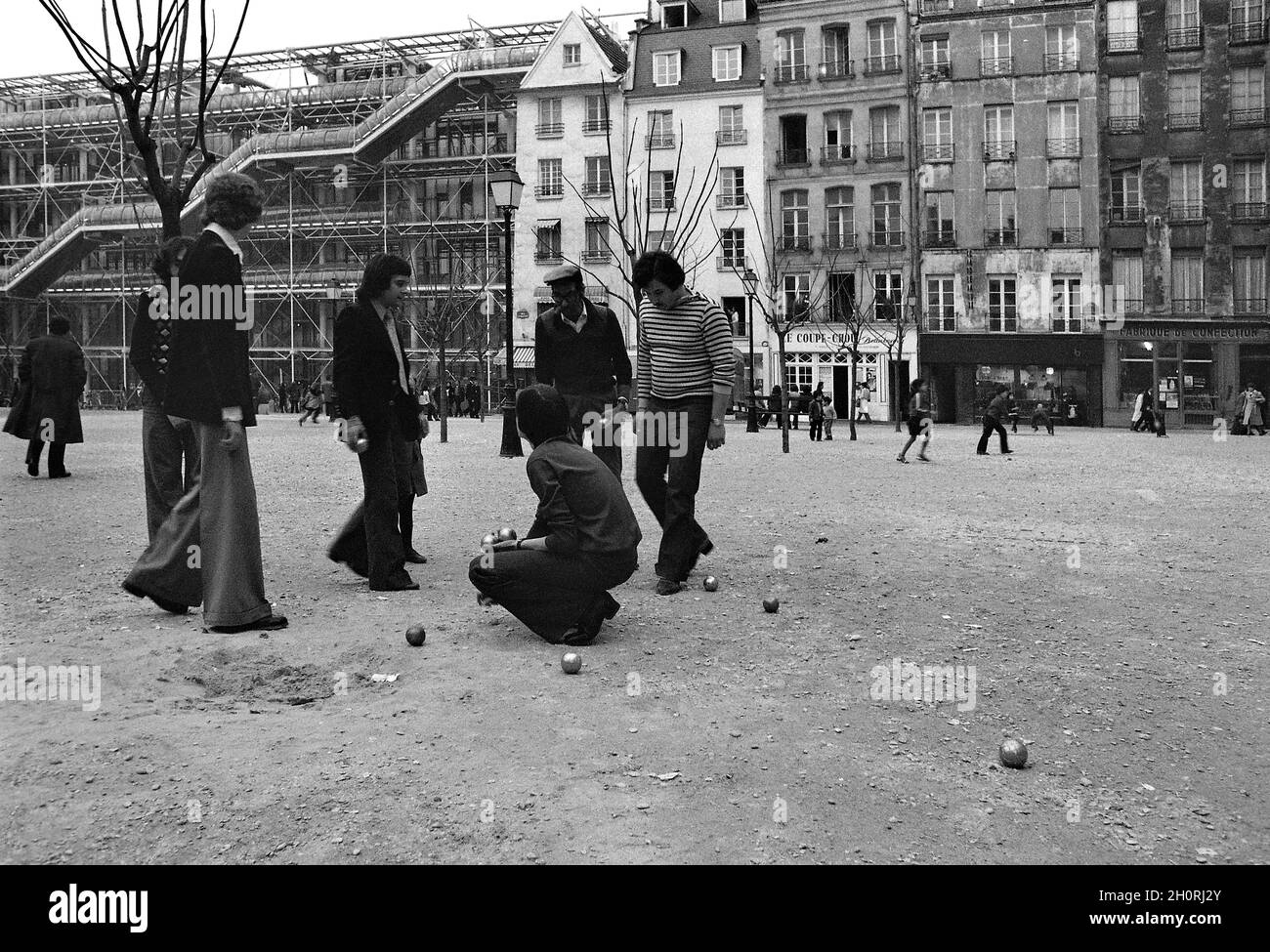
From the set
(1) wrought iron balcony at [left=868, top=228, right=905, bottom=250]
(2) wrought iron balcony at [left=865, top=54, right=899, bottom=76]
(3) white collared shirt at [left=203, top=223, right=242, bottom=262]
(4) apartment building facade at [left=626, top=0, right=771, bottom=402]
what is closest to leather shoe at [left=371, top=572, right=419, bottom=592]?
(3) white collared shirt at [left=203, top=223, right=242, bottom=262]

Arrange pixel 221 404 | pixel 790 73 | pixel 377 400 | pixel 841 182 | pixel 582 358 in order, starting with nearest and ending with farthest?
pixel 221 404 → pixel 377 400 → pixel 582 358 → pixel 841 182 → pixel 790 73

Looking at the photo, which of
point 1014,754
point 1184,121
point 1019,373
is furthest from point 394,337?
point 1184,121

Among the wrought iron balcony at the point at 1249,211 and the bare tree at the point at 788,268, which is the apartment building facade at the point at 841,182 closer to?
the bare tree at the point at 788,268

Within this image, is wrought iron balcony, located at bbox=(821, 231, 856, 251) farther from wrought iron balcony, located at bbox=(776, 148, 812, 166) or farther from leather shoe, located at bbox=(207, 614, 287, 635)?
leather shoe, located at bbox=(207, 614, 287, 635)

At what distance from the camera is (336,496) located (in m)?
12.9

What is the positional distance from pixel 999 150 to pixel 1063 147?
2.39 m

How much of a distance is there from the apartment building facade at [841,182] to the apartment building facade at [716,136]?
888 mm

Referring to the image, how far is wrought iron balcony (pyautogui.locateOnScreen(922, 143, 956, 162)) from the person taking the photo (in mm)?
48406

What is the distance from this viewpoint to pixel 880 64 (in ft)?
163

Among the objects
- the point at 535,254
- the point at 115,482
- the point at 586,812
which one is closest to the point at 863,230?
the point at 535,254

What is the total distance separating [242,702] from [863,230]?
4804 centimetres

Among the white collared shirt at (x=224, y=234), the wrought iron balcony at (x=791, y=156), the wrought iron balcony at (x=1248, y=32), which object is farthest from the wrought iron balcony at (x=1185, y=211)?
the white collared shirt at (x=224, y=234)

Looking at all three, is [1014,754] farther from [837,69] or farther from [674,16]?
[674,16]

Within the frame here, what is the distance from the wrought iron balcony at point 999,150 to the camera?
47.6 metres
